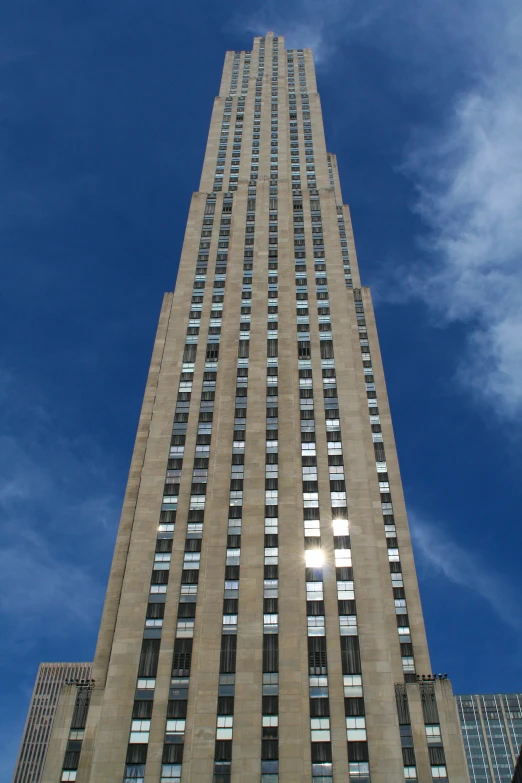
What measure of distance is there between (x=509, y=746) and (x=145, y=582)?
14788cm

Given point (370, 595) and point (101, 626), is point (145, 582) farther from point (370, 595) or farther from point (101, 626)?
point (370, 595)

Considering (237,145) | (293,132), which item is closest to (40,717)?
(237,145)

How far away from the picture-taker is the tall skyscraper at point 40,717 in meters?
150

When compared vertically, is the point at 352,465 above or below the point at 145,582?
above

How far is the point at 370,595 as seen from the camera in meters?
61.7

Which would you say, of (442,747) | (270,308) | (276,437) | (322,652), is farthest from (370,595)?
(270,308)

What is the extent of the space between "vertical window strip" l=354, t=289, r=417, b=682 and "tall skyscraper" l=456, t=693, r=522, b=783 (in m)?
119

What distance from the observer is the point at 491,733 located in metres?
174

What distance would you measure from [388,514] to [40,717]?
11883 centimetres

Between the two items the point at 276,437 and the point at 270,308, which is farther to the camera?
the point at 270,308

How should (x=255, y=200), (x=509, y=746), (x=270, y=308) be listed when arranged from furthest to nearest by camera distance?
(x=509, y=746)
(x=255, y=200)
(x=270, y=308)

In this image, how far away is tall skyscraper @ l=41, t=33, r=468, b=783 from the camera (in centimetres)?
5366

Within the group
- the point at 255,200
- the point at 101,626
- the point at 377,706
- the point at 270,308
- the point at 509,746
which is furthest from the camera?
the point at 509,746

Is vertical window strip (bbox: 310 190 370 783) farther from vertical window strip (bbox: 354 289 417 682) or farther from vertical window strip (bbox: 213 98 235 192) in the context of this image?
vertical window strip (bbox: 213 98 235 192)
